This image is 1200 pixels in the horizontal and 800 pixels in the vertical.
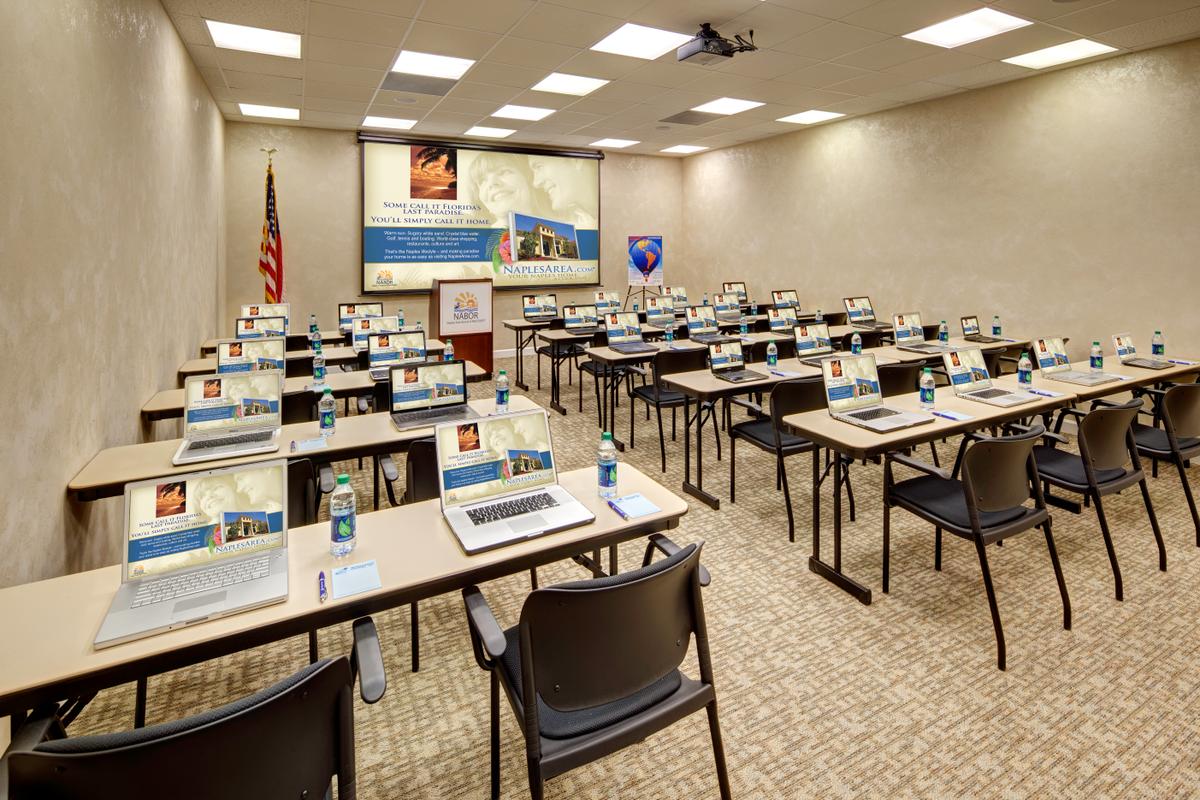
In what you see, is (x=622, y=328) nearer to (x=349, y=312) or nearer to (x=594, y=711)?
(x=349, y=312)

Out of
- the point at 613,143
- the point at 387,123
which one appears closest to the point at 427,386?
the point at 387,123

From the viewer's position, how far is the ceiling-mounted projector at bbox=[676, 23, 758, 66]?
4.46 m

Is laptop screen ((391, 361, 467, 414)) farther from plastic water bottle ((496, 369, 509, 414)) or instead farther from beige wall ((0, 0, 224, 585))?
beige wall ((0, 0, 224, 585))

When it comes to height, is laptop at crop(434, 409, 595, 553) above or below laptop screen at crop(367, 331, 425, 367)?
below

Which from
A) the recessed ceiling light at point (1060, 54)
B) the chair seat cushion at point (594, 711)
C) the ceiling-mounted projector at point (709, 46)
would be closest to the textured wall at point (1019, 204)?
the recessed ceiling light at point (1060, 54)

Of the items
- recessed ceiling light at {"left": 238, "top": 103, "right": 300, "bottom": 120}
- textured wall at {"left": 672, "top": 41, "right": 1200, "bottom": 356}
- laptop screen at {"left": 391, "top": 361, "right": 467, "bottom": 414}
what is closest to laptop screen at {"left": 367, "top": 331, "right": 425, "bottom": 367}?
laptop screen at {"left": 391, "top": 361, "right": 467, "bottom": 414}

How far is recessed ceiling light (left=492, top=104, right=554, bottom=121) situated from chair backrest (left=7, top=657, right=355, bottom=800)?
6.94 metres

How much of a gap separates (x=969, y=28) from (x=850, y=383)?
131 inches

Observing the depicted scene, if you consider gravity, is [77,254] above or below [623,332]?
above

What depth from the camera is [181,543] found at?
1.74 m

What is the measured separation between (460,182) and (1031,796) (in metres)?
9.14

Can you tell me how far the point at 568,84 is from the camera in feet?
19.9

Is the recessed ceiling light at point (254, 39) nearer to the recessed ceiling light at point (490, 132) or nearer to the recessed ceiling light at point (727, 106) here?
the recessed ceiling light at point (490, 132)

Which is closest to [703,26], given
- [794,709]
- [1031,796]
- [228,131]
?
[794,709]
